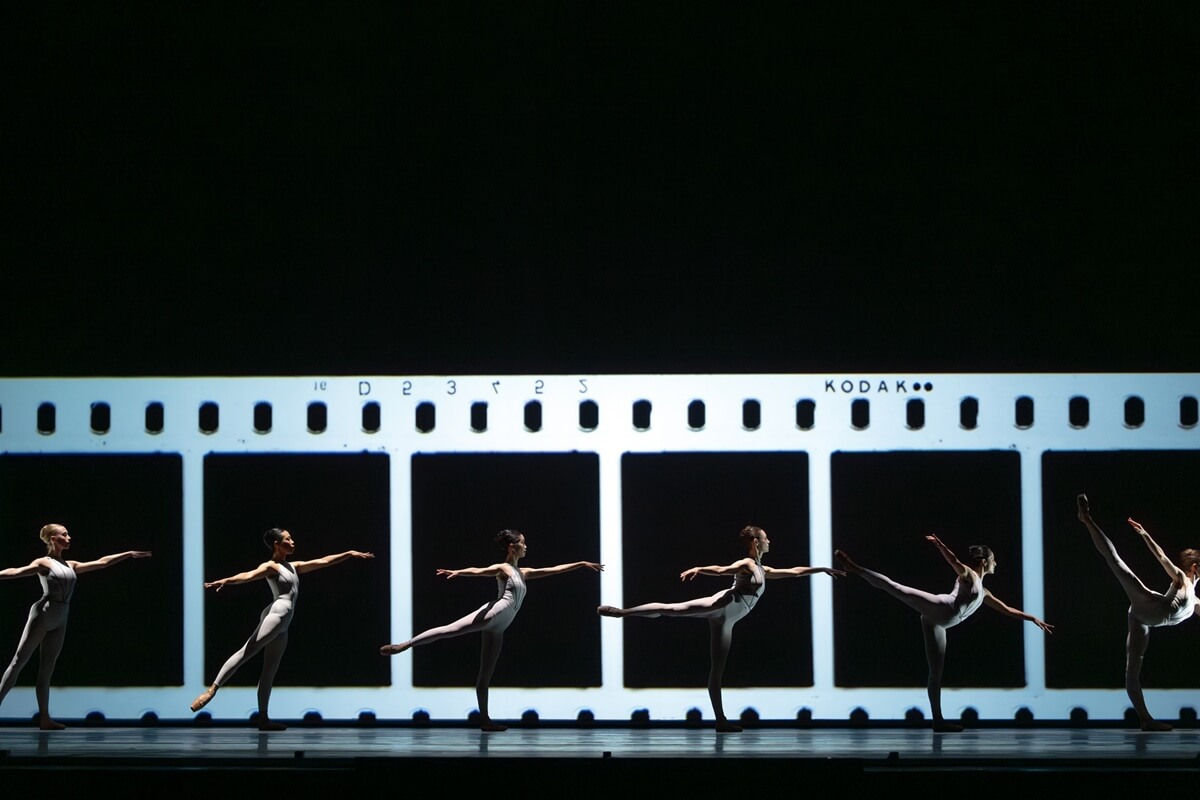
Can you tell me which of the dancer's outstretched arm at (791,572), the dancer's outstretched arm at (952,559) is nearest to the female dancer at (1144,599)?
the dancer's outstretched arm at (952,559)

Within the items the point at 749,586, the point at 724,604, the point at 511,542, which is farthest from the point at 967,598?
the point at 511,542

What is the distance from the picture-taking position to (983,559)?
6102mm

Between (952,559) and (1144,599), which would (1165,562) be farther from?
(952,559)

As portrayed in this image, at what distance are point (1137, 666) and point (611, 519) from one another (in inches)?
93.7

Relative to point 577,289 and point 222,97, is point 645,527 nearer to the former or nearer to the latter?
point 577,289

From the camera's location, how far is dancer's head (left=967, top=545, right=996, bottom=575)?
6094 mm

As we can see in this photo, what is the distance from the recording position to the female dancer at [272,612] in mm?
6066

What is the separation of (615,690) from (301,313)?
7.67 ft

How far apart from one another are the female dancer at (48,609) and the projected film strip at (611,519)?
0.33 meters

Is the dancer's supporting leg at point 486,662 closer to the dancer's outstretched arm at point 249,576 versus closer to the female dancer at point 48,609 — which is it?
the dancer's outstretched arm at point 249,576

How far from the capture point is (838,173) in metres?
6.71
